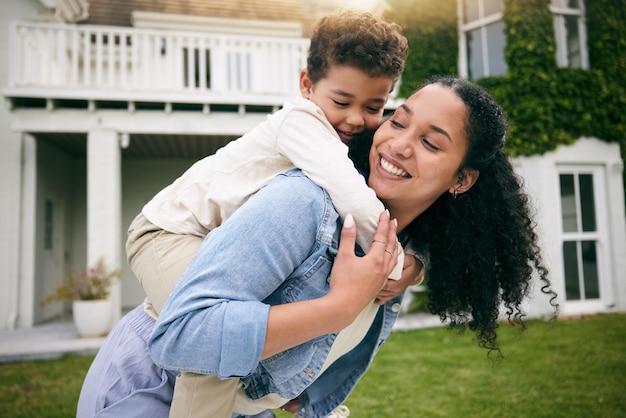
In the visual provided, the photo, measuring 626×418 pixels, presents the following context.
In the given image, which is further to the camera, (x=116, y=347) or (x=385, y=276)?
(x=116, y=347)

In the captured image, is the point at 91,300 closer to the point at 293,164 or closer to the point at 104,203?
the point at 104,203

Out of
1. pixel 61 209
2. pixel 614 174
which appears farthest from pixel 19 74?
pixel 614 174

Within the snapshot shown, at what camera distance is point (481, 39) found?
981 centimetres

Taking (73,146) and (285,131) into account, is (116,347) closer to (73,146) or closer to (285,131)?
(285,131)

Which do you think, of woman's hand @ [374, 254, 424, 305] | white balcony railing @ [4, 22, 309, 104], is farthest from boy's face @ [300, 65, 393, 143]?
white balcony railing @ [4, 22, 309, 104]

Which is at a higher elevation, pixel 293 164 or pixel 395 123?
pixel 395 123

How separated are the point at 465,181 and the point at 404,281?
505 mm

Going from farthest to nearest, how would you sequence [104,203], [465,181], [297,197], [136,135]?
[136,135]
[104,203]
[465,181]
[297,197]

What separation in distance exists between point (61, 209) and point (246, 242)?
447 inches

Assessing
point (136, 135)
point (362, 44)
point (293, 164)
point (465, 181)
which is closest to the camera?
point (293, 164)

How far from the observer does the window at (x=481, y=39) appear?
9570 mm

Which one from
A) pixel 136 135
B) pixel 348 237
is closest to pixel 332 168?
pixel 348 237

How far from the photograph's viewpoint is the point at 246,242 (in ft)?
3.62

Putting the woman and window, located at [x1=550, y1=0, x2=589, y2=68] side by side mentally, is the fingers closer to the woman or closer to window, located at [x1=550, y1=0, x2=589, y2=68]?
the woman
